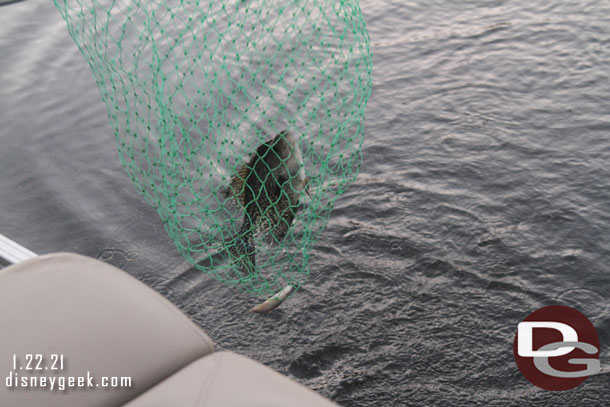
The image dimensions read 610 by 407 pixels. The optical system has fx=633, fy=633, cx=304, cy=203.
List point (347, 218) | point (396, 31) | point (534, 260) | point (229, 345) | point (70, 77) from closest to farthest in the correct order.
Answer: point (229, 345)
point (534, 260)
point (347, 218)
point (70, 77)
point (396, 31)

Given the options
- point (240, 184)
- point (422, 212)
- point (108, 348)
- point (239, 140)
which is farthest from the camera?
point (239, 140)

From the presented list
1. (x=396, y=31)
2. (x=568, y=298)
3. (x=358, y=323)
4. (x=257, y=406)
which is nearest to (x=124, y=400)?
(x=257, y=406)

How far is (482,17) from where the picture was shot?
6.54 metres

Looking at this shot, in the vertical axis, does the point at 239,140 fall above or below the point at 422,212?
above

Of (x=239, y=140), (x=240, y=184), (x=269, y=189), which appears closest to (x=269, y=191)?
(x=269, y=189)

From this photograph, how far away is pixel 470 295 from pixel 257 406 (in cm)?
220

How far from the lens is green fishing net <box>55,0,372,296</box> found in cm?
276

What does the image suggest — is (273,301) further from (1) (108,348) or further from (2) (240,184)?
(1) (108,348)

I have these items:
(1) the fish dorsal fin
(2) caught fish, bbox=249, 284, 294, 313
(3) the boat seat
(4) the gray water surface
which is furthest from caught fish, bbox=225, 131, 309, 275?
(3) the boat seat

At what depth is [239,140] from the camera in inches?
185

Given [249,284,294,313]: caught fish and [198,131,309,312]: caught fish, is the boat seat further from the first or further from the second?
[249,284,294,313]: caught fish

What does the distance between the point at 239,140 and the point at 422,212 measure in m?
1.49

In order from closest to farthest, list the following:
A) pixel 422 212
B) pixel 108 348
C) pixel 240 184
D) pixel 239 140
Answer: pixel 108 348
pixel 240 184
pixel 422 212
pixel 239 140

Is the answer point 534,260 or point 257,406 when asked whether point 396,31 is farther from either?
point 257,406
